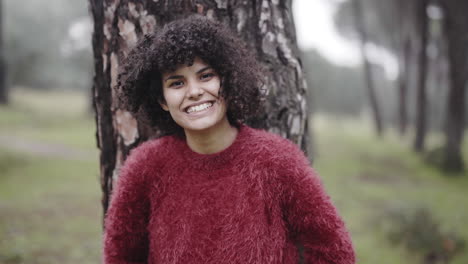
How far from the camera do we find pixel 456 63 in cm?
908

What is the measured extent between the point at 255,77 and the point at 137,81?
1.75 feet

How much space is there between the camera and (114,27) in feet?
6.18

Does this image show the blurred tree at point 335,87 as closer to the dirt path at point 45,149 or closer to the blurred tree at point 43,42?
the blurred tree at point 43,42

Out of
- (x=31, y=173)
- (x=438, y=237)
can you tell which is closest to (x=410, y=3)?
(x=438, y=237)

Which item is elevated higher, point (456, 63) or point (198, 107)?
point (198, 107)

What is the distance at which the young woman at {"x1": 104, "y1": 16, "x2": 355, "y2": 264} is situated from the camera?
5.15ft

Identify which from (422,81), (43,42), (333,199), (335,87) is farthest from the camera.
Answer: (335,87)

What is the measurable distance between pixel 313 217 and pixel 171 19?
1129 millimetres

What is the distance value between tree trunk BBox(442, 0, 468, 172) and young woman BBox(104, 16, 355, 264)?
9175 millimetres

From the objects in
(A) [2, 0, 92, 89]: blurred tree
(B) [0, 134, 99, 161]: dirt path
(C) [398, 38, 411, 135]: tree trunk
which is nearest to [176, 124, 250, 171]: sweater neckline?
(B) [0, 134, 99, 161]: dirt path

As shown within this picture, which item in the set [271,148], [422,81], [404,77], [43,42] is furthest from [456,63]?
[43,42]

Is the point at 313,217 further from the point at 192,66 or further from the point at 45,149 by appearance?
the point at 45,149

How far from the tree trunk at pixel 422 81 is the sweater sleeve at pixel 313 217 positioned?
11.3 meters

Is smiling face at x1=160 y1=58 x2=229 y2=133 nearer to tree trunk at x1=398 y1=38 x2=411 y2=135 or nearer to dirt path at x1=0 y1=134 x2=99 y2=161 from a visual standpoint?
dirt path at x1=0 y1=134 x2=99 y2=161
